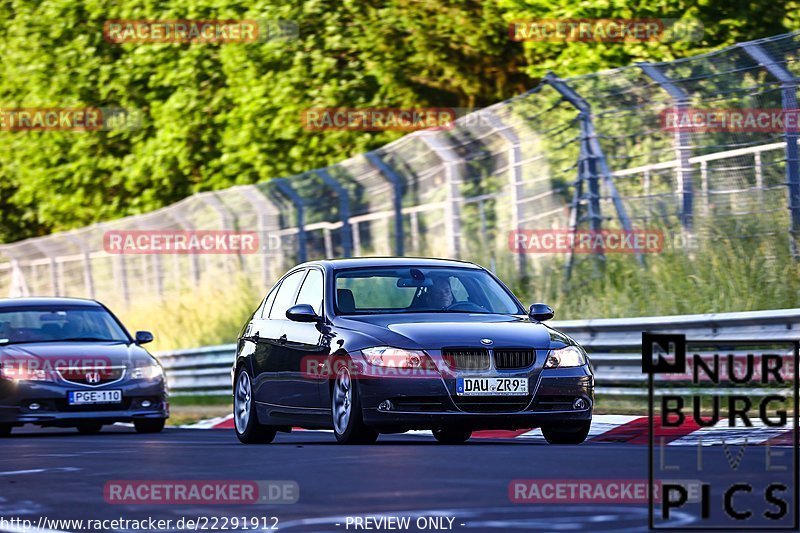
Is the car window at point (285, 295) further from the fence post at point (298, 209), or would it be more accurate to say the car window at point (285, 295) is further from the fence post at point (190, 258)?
the fence post at point (190, 258)

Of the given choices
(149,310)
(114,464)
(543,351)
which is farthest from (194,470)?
(149,310)

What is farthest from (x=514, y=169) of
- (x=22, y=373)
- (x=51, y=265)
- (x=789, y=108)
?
(x=51, y=265)

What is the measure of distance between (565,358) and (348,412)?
61.5 inches

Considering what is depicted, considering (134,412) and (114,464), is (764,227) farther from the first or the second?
(114,464)

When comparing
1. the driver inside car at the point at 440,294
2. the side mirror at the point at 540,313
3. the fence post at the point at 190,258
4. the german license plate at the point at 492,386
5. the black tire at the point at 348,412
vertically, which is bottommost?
the fence post at the point at 190,258

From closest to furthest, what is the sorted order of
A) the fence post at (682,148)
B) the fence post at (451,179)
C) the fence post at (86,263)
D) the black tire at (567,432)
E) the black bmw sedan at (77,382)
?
the black tire at (567,432) < the black bmw sedan at (77,382) < the fence post at (682,148) < the fence post at (451,179) < the fence post at (86,263)

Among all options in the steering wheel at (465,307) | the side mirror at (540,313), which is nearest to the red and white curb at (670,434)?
the side mirror at (540,313)

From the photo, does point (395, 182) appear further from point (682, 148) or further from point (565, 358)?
point (565, 358)

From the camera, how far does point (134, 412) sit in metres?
18.2

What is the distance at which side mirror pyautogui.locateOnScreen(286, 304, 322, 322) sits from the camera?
14188 mm

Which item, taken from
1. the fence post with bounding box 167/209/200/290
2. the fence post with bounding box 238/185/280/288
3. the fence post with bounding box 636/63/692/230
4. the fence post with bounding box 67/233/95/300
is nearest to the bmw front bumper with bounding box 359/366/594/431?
the fence post with bounding box 636/63/692/230

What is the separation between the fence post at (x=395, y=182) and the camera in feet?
78.2

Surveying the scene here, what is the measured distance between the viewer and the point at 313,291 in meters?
15.0

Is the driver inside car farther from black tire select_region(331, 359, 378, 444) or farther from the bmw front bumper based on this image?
the bmw front bumper
